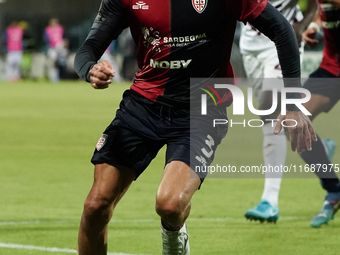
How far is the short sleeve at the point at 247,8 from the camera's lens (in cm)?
452

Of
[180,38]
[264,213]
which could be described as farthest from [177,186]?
[264,213]

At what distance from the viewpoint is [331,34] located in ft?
23.6

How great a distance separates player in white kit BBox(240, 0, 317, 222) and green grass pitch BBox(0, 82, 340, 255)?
0.82ft

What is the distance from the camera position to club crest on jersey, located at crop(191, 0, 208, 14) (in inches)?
183

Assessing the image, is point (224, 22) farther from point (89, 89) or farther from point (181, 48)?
point (89, 89)

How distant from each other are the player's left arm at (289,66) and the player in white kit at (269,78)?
7.64 ft

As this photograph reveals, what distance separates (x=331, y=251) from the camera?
225 inches

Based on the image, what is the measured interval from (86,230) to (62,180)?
4382mm

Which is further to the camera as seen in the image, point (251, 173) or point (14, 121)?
point (14, 121)

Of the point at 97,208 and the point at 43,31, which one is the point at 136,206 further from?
the point at 43,31

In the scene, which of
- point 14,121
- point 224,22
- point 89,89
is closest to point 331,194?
point 224,22

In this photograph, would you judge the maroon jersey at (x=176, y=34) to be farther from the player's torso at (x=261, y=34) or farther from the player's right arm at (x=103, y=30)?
the player's torso at (x=261, y=34)

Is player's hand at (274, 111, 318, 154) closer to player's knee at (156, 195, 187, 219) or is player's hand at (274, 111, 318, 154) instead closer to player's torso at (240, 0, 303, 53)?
player's knee at (156, 195, 187, 219)

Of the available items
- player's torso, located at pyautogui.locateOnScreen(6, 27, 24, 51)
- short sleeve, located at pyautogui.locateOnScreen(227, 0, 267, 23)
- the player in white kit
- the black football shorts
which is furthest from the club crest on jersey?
player's torso, located at pyautogui.locateOnScreen(6, 27, 24, 51)
